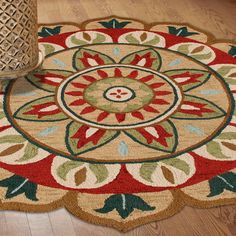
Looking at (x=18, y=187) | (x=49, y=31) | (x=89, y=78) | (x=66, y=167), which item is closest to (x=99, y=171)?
(x=66, y=167)

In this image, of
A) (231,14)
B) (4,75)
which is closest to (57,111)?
(4,75)

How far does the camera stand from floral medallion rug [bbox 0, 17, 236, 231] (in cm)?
174

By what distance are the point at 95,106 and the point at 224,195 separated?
73 cm

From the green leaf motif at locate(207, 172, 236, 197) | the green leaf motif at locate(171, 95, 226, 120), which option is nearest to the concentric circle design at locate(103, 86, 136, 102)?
the green leaf motif at locate(171, 95, 226, 120)

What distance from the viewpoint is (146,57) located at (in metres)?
2.62

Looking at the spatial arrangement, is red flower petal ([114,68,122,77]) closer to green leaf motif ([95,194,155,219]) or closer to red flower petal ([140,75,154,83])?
red flower petal ([140,75,154,83])

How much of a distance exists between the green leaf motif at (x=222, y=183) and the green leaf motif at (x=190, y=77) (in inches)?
24.3

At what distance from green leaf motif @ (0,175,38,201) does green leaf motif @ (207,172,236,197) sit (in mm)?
605

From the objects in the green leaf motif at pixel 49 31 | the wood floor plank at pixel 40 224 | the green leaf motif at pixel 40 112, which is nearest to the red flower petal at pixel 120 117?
the green leaf motif at pixel 40 112

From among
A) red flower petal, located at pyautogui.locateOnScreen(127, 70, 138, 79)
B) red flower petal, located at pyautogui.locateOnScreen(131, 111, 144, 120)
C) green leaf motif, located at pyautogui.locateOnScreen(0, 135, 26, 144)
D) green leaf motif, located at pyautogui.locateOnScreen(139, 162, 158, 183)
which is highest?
red flower petal, located at pyautogui.locateOnScreen(127, 70, 138, 79)

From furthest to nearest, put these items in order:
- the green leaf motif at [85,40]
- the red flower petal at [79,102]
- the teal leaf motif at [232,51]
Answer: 1. the green leaf motif at [85,40]
2. the teal leaf motif at [232,51]
3. the red flower petal at [79,102]

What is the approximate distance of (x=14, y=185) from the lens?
178 centimetres

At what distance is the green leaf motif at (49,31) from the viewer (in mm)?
2842

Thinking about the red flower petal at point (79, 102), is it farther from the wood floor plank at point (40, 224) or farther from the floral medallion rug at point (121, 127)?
the wood floor plank at point (40, 224)
